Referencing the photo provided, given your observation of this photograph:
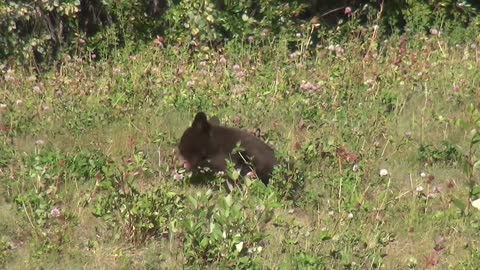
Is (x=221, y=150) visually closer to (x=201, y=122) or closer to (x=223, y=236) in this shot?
(x=201, y=122)

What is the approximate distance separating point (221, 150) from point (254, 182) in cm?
60

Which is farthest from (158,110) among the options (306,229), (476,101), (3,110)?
(476,101)

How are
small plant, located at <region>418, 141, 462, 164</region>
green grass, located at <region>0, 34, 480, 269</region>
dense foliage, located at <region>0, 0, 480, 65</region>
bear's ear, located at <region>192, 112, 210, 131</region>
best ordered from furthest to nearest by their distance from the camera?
dense foliage, located at <region>0, 0, 480, 65</region> → small plant, located at <region>418, 141, 462, 164</region> → bear's ear, located at <region>192, 112, 210, 131</region> → green grass, located at <region>0, 34, 480, 269</region>

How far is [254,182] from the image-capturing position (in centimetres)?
612

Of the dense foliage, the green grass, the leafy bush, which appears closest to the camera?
the leafy bush

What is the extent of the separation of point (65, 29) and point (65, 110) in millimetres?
3283

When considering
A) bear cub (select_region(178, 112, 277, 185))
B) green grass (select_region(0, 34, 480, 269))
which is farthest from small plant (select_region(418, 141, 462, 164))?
bear cub (select_region(178, 112, 277, 185))

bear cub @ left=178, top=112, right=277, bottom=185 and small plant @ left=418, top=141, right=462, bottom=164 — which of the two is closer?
bear cub @ left=178, top=112, right=277, bottom=185

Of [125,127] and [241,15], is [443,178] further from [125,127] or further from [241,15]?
[241,15]

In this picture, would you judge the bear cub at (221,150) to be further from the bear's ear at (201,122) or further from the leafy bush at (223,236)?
the leafy bush at (223,236)

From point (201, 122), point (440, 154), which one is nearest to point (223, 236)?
point (201, 122)

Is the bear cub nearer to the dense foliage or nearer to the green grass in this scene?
the green grass

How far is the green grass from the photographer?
5.54m

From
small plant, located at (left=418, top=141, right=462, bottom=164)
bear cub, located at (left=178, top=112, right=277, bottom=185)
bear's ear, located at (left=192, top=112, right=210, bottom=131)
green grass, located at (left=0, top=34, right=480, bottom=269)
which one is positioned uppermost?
bear's ear, located at (left=192, top=112, right=210, bottom=131)
